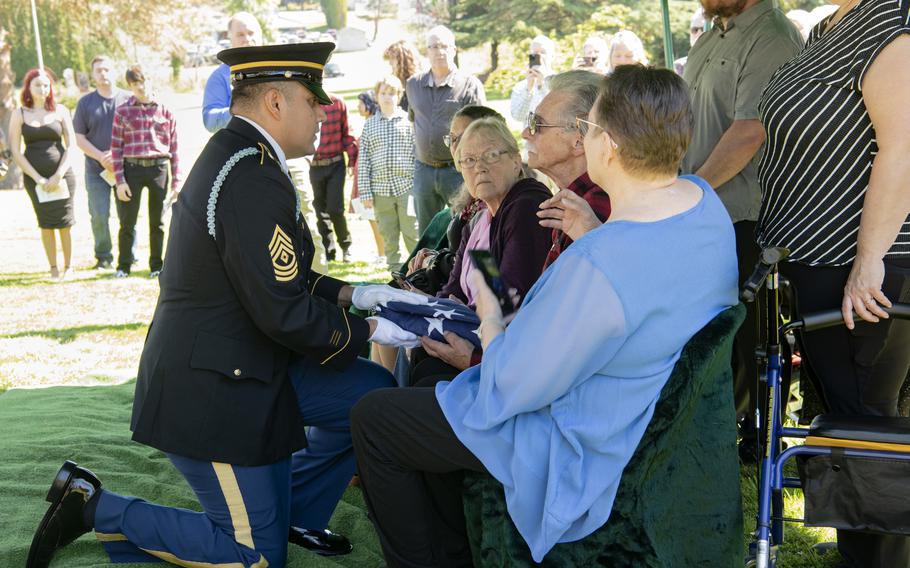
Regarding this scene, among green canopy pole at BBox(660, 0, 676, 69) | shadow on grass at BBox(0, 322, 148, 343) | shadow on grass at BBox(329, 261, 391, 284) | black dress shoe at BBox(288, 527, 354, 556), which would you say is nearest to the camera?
black dress shoe at BBox(288, 527, 354, 556)

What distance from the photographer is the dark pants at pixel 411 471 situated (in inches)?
90.0

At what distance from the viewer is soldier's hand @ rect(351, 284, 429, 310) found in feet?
9.97

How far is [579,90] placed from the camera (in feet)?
9.86

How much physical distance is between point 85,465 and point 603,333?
2.78 meters

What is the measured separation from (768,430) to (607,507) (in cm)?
61

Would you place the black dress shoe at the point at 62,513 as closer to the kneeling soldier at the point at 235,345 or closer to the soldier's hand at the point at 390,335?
the kneeling soldier at the point at 235,345

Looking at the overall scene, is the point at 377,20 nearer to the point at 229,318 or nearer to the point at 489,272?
the point at 229,318

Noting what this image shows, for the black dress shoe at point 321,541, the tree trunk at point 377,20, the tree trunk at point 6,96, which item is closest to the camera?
the black dress shoe at point 321,541

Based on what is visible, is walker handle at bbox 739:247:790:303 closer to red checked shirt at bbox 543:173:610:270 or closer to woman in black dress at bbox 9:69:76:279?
red checked shirt at bbox 543:173:610:270

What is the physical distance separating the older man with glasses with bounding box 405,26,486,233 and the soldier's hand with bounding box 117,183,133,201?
10.3ft

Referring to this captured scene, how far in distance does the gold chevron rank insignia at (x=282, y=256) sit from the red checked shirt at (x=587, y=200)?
78 centimetres

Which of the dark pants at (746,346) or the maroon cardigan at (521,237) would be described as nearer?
the maroon cardigan at (521,237)

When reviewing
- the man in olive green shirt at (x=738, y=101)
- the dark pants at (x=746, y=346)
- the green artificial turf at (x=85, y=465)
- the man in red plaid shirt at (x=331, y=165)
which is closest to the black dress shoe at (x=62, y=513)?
the green artificial turf at (x=85, y=465)

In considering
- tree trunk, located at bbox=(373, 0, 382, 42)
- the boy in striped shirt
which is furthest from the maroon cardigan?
tree trunk, located at bbox=(373, 0, 382, 42)
